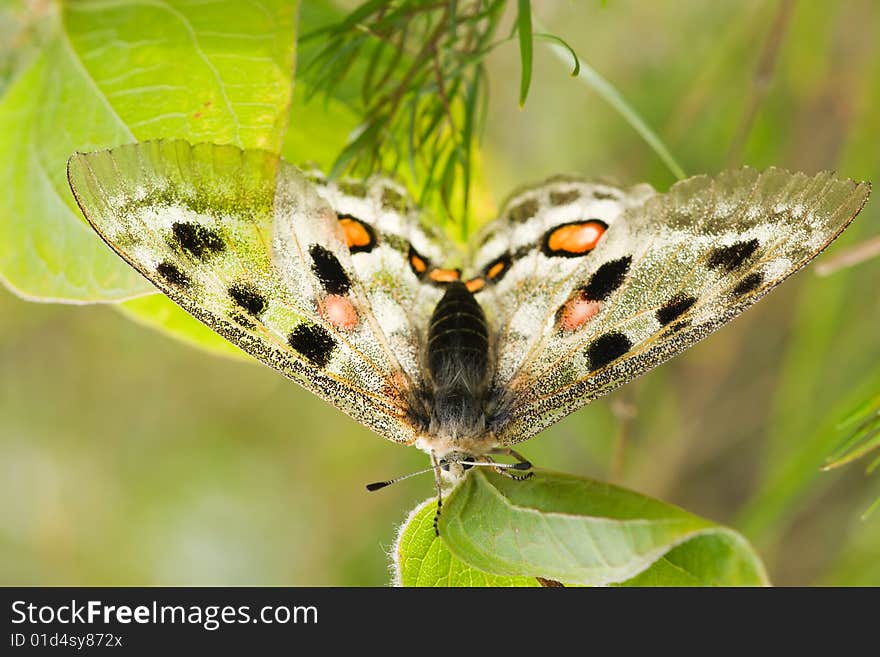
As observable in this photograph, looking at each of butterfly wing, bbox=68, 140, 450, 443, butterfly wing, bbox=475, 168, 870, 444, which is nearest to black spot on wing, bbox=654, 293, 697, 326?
butterfly wing, bbox=475, 168, 870, 444

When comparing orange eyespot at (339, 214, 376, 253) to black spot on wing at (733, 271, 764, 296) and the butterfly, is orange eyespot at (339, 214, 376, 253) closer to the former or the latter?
the butterfly

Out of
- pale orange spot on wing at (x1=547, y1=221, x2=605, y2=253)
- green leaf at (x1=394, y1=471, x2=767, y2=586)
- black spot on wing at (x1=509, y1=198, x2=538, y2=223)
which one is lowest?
green leaf at (x1=394, y1=471, x2=767, y2=586)

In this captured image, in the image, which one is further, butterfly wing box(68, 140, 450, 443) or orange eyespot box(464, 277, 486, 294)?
orange eyespot box(464, 277, 486, 294)

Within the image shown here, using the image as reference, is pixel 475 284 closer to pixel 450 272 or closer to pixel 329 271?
pixel 450 272

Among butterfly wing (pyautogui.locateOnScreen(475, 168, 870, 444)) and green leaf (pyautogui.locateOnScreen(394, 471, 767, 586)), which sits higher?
butterfly wing (pyautogui.locateOnScreen(475, 168, 870, 444))

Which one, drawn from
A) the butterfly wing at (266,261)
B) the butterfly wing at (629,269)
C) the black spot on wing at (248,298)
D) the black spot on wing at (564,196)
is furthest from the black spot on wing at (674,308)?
the black spot on wing at (248,298)

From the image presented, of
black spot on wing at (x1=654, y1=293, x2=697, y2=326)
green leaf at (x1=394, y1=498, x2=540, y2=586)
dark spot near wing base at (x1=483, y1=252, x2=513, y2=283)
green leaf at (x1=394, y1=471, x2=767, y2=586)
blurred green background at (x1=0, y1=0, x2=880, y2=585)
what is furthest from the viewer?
blurred green background at (x1=0, y1=0, x2=880, y2=585)

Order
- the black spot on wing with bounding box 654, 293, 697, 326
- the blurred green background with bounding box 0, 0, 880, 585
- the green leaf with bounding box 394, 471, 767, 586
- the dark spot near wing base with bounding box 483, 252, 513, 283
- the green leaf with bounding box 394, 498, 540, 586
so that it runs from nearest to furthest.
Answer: the green leaf with bounding box 394, 471, 767, 586
the green leaf with bounding box 394, 498, 540, 586
the black spot on wing with bounding box 654, 293, 697, 326
the dark spot near wing base with bounding box 483, 252, 513, 283
the blurred green background with bounding box 0, 0, 880, 585
